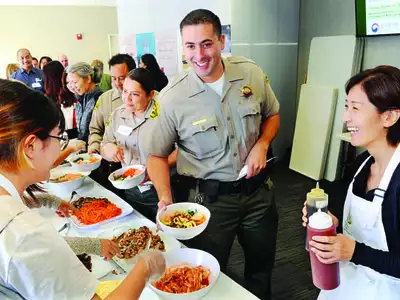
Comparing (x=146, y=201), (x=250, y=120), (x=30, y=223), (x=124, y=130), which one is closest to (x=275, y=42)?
(x=124, y=130)

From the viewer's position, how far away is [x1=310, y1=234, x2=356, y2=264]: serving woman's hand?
3.50ft

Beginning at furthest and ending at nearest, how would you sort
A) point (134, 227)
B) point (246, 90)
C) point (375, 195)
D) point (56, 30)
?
point (56, 30)
point (246, 90)
point (134, 227)
point (375, 195)

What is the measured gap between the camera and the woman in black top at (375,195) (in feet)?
3.79

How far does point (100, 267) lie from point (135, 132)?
3.10 feet

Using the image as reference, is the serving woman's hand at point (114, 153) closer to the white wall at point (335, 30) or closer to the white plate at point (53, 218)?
the white plate at point (53, 218)

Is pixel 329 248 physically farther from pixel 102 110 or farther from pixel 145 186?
pixel 102 110

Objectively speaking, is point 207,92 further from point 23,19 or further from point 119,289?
point 23,19

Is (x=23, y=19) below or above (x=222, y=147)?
above

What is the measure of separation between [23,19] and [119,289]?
9.13 m

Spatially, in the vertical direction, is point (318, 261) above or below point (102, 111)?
below

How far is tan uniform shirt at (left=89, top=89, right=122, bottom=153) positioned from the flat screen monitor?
2599 millimetres

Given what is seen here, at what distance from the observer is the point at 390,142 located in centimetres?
126

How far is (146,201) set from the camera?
2092 millimetres

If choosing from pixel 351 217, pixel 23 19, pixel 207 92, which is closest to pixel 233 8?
pixel 207 92
